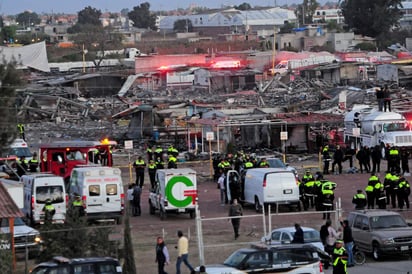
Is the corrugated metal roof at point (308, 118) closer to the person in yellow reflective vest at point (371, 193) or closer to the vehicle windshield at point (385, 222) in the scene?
the person in yellow reflective vest at point (371, 193)

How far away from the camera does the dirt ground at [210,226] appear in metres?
28.5

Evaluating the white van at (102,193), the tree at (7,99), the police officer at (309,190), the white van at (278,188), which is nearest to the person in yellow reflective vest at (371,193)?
the police officer at (309,190)

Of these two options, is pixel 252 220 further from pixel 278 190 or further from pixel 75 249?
pixel 75 249

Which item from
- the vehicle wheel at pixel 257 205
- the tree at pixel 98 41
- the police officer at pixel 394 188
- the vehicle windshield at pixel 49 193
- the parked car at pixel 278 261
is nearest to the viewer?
the parked car at pixel 278 261

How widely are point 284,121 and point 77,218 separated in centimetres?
2888

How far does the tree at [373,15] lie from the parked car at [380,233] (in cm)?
13252

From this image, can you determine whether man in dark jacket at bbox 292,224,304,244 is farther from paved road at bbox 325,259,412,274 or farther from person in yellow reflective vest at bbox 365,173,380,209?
person in yellow reflective vest at bbox 365,173,380,209

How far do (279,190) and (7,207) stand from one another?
10317 mm

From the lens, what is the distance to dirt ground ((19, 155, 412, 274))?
93.6ft

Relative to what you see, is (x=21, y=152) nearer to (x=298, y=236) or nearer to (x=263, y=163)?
(x=263, y=163)

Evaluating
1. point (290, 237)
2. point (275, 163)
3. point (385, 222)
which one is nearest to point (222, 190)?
point (275, 163)

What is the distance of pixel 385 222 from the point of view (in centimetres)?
2839

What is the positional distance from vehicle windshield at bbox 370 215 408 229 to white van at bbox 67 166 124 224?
9241mm

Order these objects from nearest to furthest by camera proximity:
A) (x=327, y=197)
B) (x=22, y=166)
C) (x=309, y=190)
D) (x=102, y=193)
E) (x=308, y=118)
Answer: (x=327, y=197) < (x=102, y=193) < (x=309, y=190) < (x=22, y=166) < (x=308, y=118)
